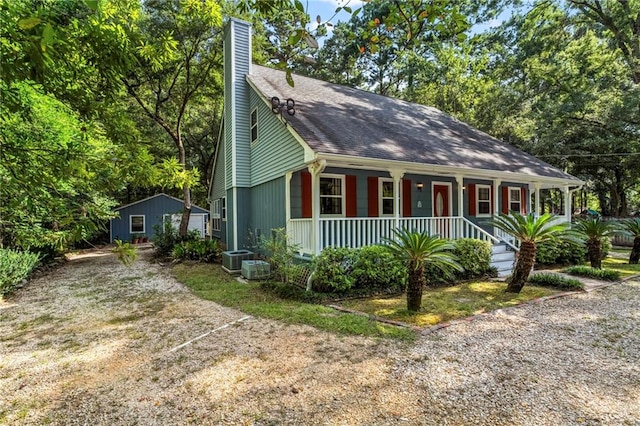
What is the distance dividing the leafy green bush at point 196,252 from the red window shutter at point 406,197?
285 inches

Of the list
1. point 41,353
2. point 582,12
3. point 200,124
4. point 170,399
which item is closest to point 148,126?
point 200,124

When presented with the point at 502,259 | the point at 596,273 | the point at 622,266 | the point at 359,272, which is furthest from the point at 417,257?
the point at 622,266

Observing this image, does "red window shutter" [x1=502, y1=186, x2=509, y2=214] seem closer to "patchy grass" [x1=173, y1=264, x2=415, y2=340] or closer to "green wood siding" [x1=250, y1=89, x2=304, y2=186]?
"green wood siding" [x1=250, y1=89, x2=304, y2=186]

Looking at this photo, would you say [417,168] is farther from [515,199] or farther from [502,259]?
[515,199]

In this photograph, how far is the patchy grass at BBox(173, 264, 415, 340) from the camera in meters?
4.92

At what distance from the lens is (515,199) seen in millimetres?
13055

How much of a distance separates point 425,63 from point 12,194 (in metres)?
25.0

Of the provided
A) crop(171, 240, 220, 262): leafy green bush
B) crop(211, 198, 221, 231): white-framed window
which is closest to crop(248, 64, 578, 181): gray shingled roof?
crop(171, 240, 220, 262): leafy green bush

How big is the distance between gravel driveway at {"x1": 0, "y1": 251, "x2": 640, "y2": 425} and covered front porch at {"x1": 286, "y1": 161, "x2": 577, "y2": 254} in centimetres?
318

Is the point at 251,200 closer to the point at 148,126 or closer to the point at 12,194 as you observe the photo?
the point at 12,194

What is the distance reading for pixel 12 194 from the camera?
2.01m

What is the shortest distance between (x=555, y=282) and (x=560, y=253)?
341 centimetres

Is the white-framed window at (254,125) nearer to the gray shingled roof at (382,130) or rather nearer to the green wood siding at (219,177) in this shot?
the gray shingled roof at (382,130)

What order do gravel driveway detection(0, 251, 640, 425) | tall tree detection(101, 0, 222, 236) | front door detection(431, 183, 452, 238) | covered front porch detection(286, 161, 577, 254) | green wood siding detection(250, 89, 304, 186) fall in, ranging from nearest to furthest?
gravel driveway detection(0, 251, 640, 425) < covered front porch detection(286, 161, 577, 254) < green wood siding detection(250, 89, 304, 186) < front door detection(431, 183, 452, 238) < tall tree detection(101, 0, 222, 236)
